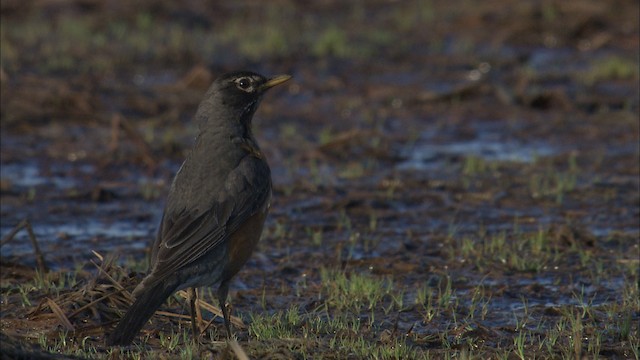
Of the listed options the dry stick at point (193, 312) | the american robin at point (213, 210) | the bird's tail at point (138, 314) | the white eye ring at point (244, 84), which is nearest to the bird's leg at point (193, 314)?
the dry stick at point (193, 312)

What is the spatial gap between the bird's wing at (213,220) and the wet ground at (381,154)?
0.60 meters

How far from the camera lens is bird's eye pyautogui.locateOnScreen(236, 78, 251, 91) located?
28.0ft

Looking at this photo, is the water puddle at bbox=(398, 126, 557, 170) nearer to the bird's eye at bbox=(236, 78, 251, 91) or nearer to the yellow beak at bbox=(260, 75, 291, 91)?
the yellow beak at bbox=(260, 75, 291, 91)

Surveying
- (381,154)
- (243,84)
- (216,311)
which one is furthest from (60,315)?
(381,154)

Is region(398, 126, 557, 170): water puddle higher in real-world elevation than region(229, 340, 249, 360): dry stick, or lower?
lower

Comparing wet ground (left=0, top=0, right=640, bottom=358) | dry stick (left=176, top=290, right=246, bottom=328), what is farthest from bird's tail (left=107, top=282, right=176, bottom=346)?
dry stick (left=176, top=290, right=246, bottom=328)

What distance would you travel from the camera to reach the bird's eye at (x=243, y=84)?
8547mm

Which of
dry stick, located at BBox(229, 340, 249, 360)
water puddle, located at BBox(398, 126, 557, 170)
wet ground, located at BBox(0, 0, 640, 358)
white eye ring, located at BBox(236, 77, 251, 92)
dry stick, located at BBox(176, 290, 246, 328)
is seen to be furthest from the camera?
water puddle, located at BBox(398, 126, 557, 170)

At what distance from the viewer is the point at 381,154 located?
13.7 metres

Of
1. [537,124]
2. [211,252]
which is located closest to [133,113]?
[537,124]

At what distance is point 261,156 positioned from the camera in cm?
820

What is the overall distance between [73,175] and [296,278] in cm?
416

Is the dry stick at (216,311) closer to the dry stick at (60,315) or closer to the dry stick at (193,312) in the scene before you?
the dry stick at (193,312)

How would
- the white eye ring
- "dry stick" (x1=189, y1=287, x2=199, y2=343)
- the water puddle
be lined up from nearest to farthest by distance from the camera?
"dry stick" (x1=189, y1=287, x2=199, y2=343)
the white eye ring
the water puddle
